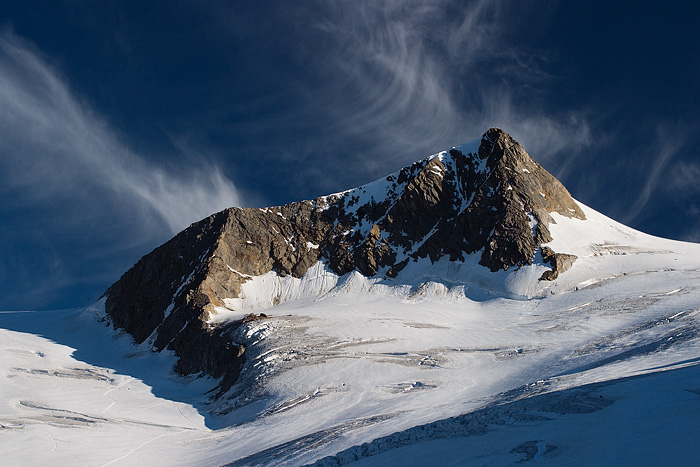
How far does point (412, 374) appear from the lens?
46.5 metres

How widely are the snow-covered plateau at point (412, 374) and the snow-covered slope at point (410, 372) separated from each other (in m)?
0.17

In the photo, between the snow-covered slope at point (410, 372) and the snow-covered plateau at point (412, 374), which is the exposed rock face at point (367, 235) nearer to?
the snow-covered slope at point (410, 372)

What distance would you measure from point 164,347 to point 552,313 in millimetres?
50156

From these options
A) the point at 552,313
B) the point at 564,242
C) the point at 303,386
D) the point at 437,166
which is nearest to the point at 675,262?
the point at 564,242

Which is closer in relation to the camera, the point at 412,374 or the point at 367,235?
the point at 412,374

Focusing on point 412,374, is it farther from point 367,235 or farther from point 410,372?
point 367,235

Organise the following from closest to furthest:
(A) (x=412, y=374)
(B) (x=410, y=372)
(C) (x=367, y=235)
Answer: (A) (x=412, y=374)
(B) (x=410, y=372)
(C) (x=367, y=235)

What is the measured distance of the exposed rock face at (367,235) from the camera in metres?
77.4

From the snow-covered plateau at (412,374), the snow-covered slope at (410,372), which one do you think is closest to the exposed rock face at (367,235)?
the snow-covered slope at (410,372)

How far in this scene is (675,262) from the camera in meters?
66.6

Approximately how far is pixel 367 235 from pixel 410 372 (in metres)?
45.7

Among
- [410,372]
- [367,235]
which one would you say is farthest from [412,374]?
[367,235]

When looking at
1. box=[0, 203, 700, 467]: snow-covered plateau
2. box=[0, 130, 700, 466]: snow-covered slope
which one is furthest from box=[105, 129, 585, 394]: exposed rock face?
box=[0, 203, 700, 467]: snow-covered plateau

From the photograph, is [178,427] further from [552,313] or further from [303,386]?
[552,313]
